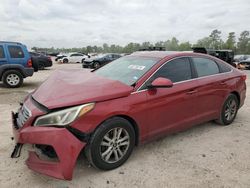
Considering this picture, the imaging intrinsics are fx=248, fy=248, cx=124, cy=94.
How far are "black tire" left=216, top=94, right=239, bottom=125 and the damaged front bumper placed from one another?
10.5 feet

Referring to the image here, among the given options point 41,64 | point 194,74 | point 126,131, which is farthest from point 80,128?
point 41,64

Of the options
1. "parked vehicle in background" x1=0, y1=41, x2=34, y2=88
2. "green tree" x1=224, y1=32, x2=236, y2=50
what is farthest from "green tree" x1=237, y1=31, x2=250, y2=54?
"parked vehicle in background" x1=0, y1=41, x2=34, y2=88

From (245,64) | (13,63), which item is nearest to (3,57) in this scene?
(13,63)

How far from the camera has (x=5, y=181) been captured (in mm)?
2959

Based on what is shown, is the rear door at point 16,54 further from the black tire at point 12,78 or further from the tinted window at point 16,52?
the black tire at point 12,78

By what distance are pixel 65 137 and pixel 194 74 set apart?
2.52 metres

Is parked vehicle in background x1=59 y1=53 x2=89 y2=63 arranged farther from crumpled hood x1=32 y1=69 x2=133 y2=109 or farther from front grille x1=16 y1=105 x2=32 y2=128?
front grille x1=16 y1=105 x2=32 y2=128

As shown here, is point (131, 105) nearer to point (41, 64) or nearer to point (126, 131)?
point (126, 131)

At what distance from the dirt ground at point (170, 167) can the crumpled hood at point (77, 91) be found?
0.95 metres

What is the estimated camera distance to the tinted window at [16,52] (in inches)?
377

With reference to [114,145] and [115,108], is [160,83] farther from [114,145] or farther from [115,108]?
[114,145]

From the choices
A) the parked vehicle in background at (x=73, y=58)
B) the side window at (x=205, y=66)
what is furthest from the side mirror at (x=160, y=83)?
the parked vehicle in background at (x=73, y=58)

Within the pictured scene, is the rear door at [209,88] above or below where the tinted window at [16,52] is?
below

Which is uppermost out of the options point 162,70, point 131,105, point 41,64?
point 162,70
